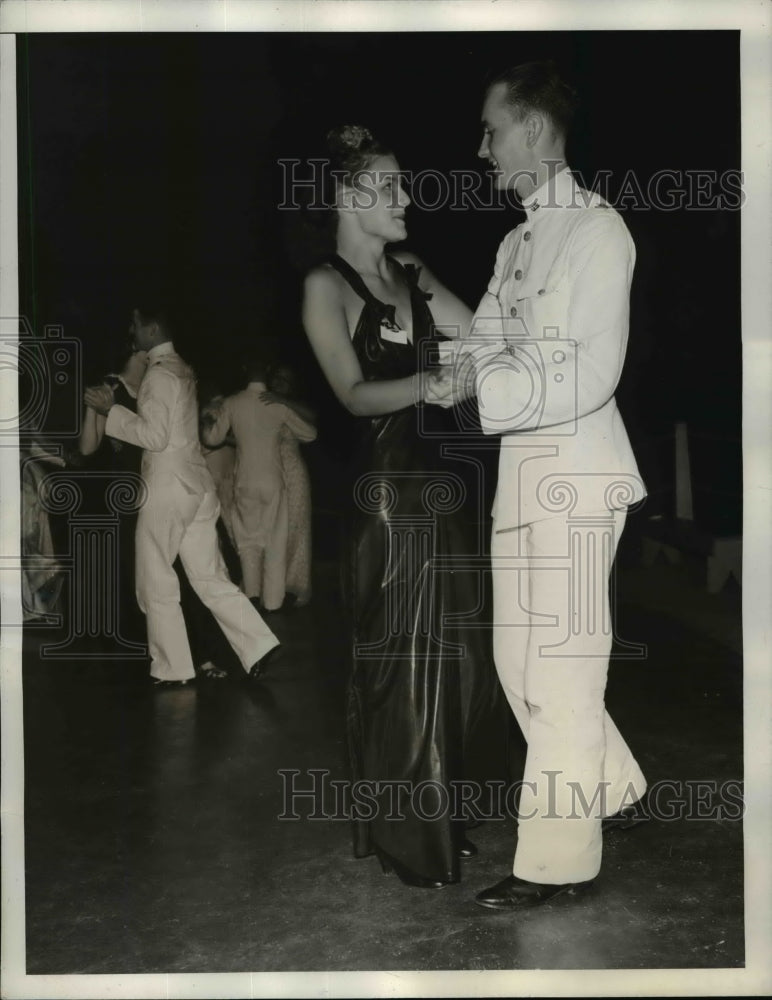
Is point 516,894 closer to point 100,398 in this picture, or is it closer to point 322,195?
point 100,398

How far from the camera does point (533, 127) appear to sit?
3.02 meters

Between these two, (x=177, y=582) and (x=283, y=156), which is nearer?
(x=283, y=156)

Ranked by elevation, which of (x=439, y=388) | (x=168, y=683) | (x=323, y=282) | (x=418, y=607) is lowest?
(x=168, y=683)

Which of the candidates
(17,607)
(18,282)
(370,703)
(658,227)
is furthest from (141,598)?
(658,227)

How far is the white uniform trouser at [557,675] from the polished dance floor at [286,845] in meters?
0.07

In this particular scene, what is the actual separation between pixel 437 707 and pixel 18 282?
1.57 m

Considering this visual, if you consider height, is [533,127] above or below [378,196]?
above

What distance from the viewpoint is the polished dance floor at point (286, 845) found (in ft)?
10.0

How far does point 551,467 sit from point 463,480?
229 millimetres

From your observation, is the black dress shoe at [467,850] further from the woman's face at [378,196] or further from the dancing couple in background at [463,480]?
the woman's face at [378,196]

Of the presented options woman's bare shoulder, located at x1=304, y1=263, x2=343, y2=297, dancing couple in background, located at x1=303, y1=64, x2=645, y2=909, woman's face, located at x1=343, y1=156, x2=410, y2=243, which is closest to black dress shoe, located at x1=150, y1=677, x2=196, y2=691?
dancing couple in background, located at x1=303, y1=64, x2=645, y2=909

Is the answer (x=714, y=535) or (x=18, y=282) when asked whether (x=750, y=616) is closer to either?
(x=714, y=535)

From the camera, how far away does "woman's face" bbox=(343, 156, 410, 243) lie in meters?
3.03

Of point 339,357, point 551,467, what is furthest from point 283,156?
point 551,467
